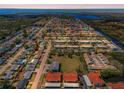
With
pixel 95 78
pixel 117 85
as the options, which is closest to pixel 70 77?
pixel 95 78

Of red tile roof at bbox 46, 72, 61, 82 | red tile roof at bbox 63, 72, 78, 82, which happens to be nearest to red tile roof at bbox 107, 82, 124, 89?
red tile roof at bbox 63, 72, 78, 82

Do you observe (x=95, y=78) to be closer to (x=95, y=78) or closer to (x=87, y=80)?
(x=95, y=78)

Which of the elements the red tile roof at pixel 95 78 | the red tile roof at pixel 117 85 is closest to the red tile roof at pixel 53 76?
the red tile roof at pixel 95 78

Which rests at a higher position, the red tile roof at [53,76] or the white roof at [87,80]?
the red tile roof at [53,76]

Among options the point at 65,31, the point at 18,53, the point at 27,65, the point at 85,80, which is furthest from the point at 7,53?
the point at 85,80

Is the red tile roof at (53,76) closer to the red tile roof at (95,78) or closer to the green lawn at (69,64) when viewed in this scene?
the green lawn at (69,64)
